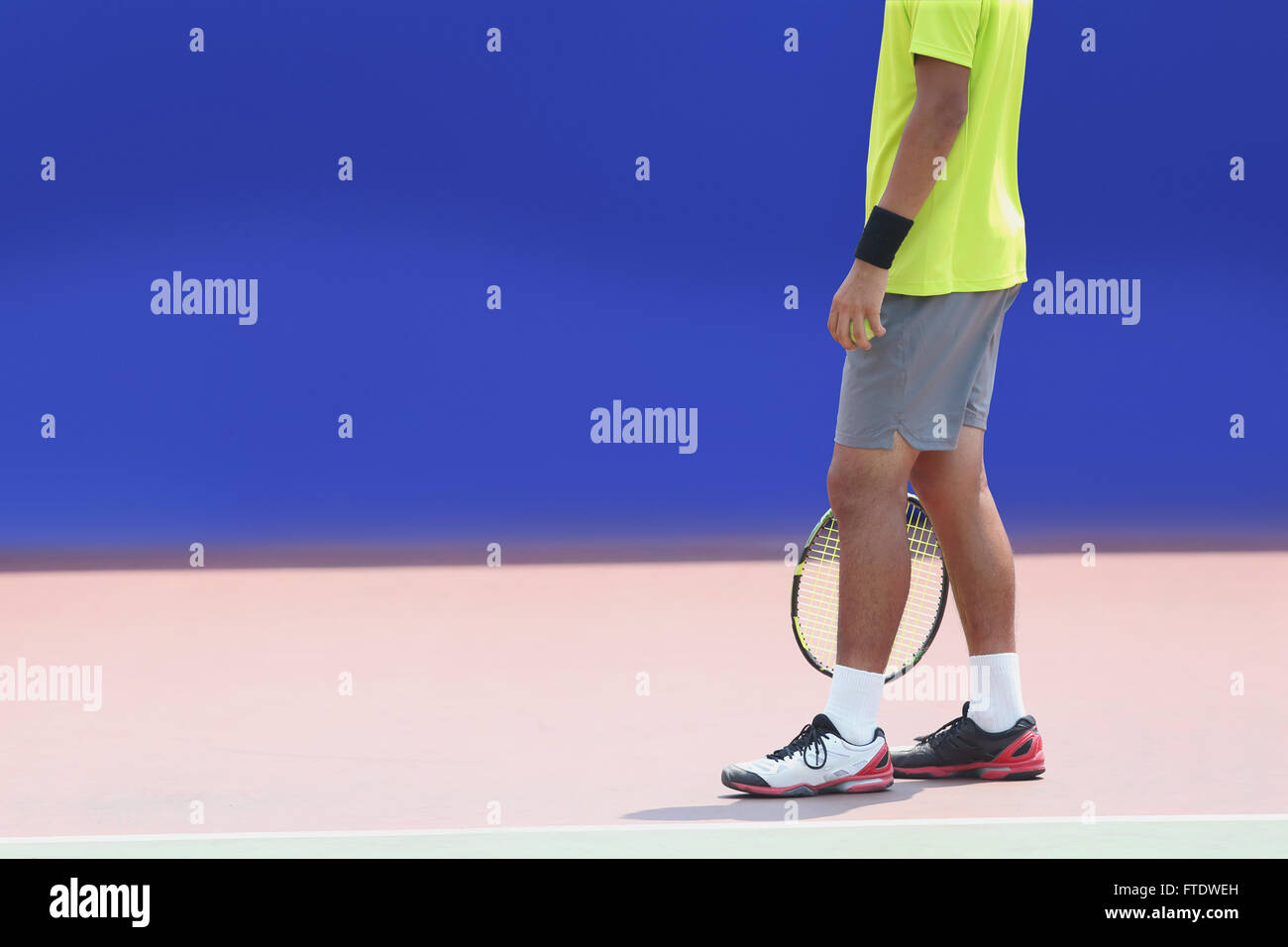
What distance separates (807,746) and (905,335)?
0.73m

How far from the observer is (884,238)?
267 cm

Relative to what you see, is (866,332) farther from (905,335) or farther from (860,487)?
(860,487)

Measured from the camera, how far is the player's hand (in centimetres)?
267

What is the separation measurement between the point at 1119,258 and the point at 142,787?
5088mm

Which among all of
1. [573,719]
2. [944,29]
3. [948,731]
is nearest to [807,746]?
[948,731]

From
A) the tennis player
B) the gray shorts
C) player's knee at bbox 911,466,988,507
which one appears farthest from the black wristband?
player's knee at bbox 911,466,988,507

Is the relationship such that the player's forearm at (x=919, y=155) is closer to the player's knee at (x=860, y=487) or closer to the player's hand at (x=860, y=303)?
the player's hand at (x=860, y=303)

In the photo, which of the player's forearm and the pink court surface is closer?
the pink court surface

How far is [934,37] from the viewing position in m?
2.62

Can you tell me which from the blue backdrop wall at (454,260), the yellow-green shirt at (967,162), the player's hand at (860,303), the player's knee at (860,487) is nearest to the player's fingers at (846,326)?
the player's hand at (860,303)

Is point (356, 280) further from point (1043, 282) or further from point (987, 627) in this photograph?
point (987, 627)

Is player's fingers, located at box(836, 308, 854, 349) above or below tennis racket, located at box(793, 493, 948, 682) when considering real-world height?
above

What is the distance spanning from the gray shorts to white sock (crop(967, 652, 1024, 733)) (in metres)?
0.44

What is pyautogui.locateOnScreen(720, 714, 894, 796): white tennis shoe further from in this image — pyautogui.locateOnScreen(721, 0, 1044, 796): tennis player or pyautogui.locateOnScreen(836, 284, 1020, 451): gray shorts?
pyautogui.locateOnScreen(836, 284, 1020, 451): gray shorts
